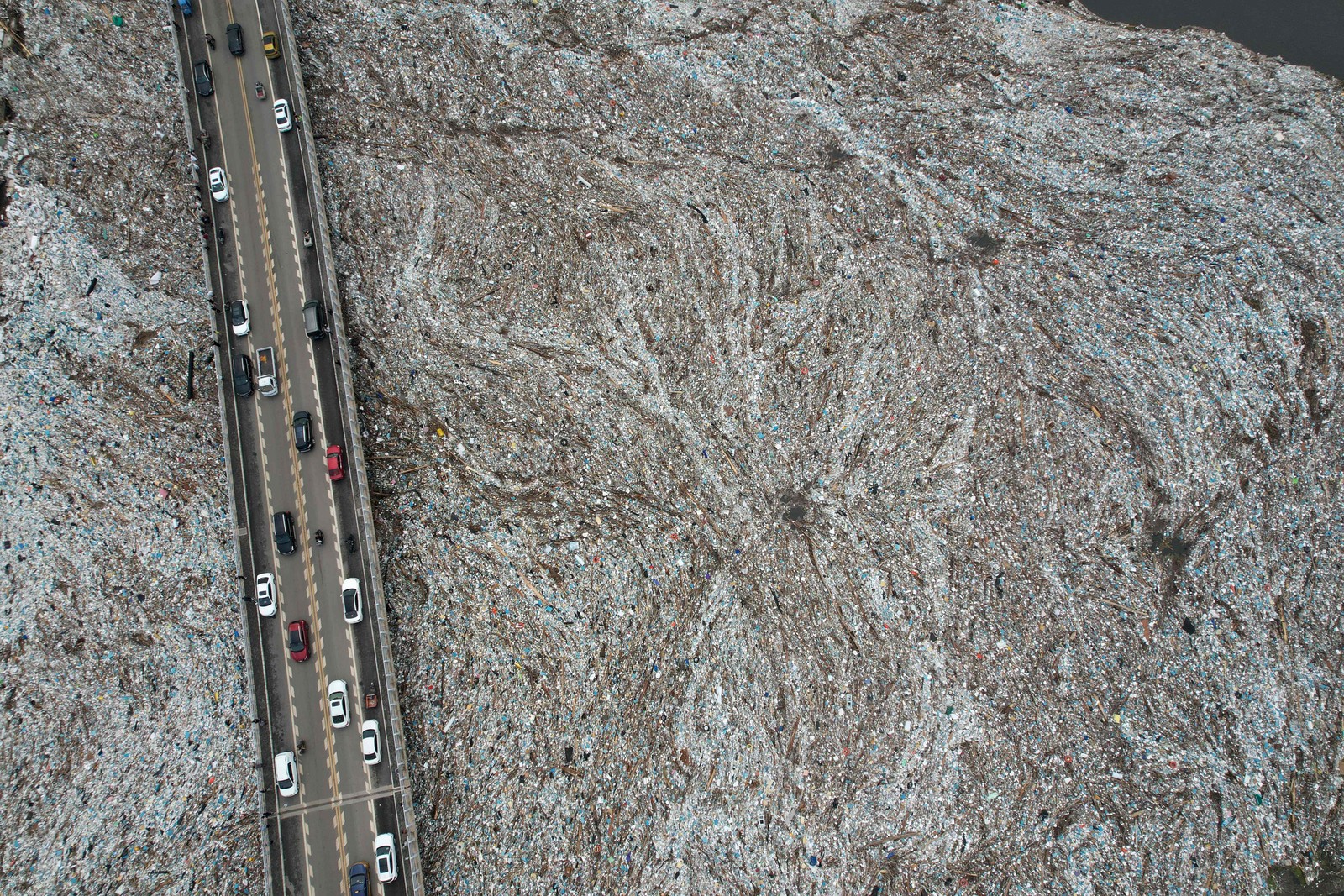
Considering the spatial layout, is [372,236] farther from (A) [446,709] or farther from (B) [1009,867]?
(B) [1009,867]

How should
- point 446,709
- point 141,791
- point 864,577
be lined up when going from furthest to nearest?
point 864,577 → point 446,709 → point 141,791

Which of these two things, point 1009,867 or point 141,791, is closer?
point 141,791

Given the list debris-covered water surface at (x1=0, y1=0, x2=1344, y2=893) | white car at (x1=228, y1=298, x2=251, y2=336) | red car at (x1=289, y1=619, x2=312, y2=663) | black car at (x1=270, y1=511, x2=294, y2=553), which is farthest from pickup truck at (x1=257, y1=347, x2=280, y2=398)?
red car at (x1=289, y1=619, x2=312, y2=663)

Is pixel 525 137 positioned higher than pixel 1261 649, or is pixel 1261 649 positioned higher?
pixel 525 137

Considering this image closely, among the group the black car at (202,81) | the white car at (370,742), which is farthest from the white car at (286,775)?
the black car at (202,81)

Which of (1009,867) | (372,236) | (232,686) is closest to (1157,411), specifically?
(1009,867)

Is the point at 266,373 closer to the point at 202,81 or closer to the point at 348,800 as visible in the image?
the point at 202,81
